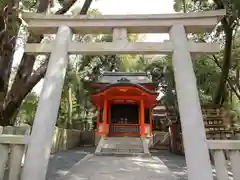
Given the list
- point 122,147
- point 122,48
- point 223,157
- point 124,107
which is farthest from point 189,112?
point 124,107

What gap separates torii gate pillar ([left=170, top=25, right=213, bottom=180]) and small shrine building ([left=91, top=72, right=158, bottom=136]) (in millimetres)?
10103

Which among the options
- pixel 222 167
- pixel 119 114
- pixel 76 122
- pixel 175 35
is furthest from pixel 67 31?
pixel 76 122

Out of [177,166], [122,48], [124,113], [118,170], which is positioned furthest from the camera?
[124,113]

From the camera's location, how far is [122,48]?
4230mm

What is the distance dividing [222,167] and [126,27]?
2.66 metres

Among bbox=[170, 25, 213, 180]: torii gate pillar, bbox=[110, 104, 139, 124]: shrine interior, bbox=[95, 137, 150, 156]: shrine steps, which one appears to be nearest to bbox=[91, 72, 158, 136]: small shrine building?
bbox=[110, 104, 139, 124]: shrine interior

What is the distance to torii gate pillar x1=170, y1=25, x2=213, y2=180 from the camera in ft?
11.0

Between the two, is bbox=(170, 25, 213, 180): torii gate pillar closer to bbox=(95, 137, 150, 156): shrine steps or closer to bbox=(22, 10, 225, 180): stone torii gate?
bbox=(22, 10, 225, 180): stone torii gate

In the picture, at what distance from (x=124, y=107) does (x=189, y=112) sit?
13037 mm

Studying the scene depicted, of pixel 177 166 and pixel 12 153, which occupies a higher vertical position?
pixel 12 153

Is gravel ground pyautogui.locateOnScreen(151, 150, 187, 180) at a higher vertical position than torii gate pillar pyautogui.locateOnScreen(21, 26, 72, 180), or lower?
lower

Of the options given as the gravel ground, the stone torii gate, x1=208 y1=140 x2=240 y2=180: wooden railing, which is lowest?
the gravel ground

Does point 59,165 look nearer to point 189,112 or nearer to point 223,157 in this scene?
point 189,112

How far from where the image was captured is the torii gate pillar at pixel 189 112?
11.0ft
